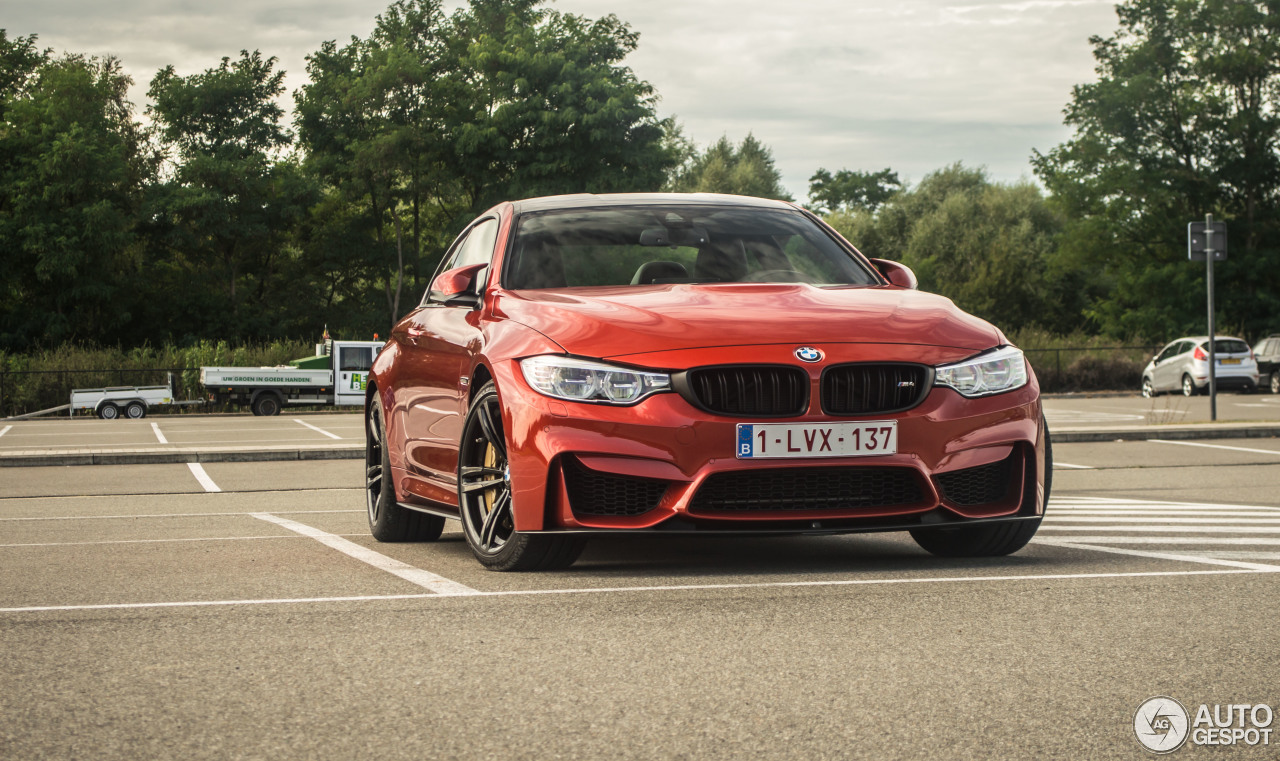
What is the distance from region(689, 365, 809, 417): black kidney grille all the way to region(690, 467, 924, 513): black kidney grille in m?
0.24

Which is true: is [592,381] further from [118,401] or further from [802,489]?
[118,401]

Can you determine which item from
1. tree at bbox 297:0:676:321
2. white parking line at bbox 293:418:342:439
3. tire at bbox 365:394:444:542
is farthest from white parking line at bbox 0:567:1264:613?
tree at bbox 297:0:676:321

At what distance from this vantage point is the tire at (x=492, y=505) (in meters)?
5.74

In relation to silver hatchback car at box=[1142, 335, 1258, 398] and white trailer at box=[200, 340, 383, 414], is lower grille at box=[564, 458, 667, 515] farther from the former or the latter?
white trailer at box=[200, 340, 383, 414]

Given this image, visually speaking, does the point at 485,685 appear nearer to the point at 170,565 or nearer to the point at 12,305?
the point at 170,565

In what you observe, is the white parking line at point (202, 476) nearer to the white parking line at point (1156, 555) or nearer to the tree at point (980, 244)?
the white parking line at point (1156, 555)

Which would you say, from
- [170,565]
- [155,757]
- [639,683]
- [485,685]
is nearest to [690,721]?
[639,683]

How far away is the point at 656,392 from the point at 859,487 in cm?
87

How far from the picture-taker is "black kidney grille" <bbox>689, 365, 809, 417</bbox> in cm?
535

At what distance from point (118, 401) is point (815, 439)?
124ft

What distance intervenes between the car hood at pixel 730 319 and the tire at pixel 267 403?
3548 centimetres

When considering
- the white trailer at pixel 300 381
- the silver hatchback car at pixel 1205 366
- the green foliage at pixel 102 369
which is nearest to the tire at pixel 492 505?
the silver hatchback car at pixel 1205 366

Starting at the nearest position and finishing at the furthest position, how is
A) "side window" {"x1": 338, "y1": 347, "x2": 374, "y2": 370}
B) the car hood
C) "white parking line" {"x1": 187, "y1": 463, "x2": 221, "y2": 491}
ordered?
the car hood < "white parking line" {"x1": 187, "y1": 463, "x2": 221, "y2": 491} < "side window" {"x1": 338, "y1": 347, "x2": 374, "y2": 370}

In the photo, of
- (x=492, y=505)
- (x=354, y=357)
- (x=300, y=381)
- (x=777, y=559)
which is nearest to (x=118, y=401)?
(x=300, y=381)
